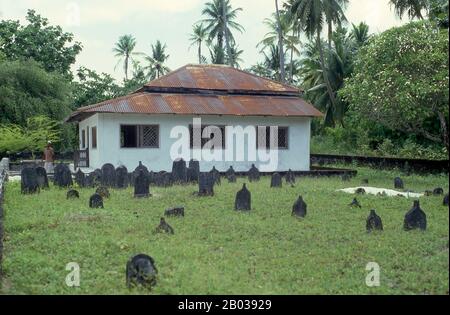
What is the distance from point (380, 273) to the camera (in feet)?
25.0

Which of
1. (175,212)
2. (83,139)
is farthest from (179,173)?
(83,139)

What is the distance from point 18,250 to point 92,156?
16.1 meters

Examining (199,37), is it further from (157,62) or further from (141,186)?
(141,186)

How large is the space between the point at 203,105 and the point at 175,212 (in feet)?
39.5

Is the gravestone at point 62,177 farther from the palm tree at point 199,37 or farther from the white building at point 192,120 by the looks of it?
the palm tree at point 199,37

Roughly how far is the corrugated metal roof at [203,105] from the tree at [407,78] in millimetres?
4098

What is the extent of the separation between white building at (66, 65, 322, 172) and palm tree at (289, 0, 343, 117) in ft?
34.5

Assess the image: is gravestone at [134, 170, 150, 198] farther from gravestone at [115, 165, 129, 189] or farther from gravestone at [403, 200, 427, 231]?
gravestone at [403, 200, 427, 231]

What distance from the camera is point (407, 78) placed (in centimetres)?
1902

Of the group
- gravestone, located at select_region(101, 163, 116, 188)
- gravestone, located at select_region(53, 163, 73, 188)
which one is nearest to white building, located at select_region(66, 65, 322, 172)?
gravestone, located at select_region(101, 163, 116, 188)

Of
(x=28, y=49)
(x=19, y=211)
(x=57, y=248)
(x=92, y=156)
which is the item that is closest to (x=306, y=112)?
(x=92, y=156)

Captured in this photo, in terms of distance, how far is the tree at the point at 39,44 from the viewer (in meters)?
39.3

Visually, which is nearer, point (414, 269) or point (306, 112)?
point (414, 269)
